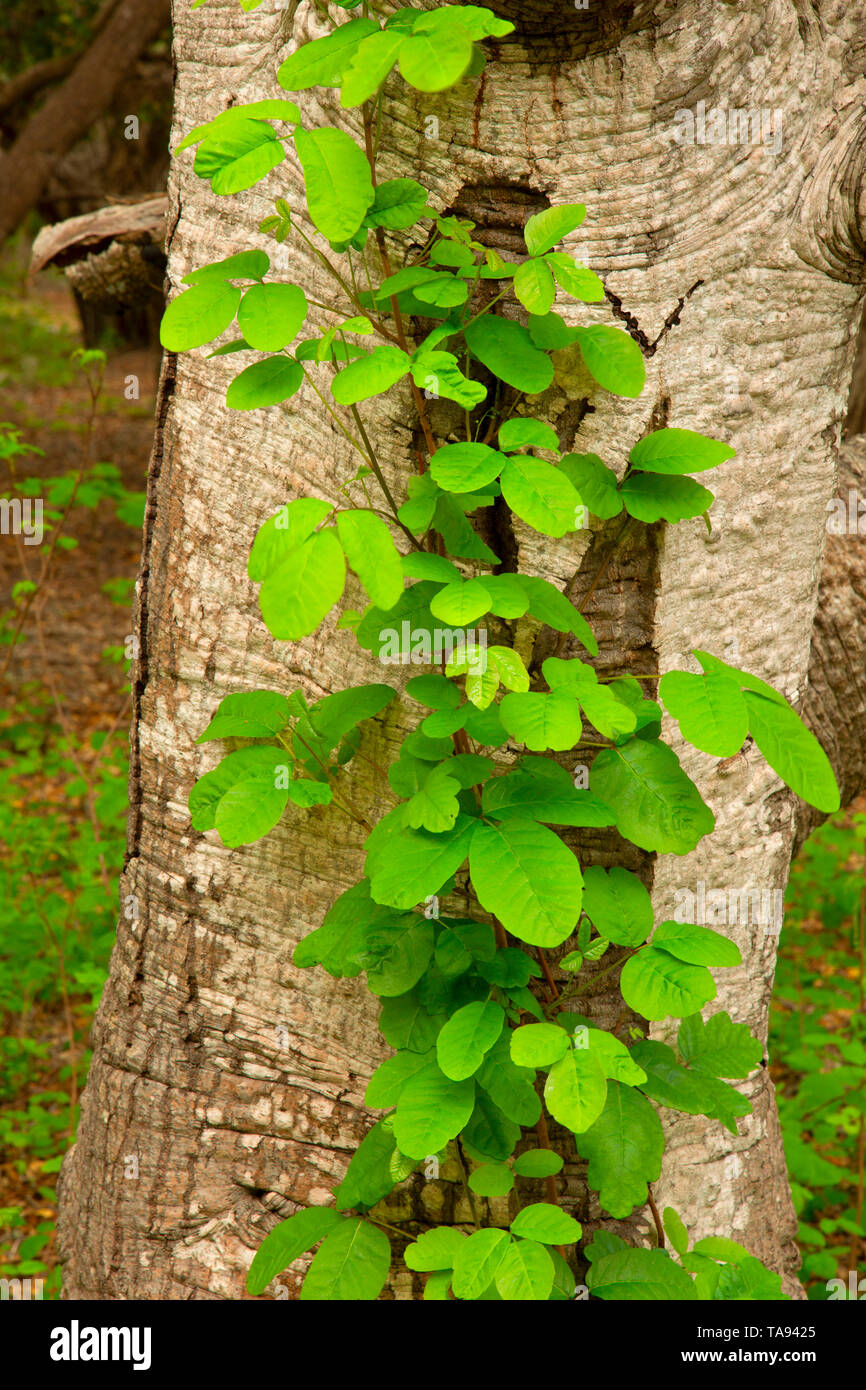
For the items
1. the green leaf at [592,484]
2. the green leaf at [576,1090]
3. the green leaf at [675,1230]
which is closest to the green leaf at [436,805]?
the green leaf at [576,1090]

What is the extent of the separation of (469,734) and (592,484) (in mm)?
378

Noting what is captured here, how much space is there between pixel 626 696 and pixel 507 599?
0.82 feet

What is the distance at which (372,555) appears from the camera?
109 cm

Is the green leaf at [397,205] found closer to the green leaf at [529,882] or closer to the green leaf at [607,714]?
the green leaf at [607,714]

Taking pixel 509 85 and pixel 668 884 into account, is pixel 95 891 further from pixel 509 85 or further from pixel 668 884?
pixel 509 85

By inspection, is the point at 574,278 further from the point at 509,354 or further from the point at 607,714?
the point at 607,714

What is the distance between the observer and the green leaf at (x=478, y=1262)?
1187 millimetres

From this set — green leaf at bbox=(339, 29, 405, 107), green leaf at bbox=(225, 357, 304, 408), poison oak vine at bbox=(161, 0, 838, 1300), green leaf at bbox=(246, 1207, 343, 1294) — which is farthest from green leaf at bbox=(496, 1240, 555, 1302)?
green leaf at bbox=(339, 29, 405, 107)

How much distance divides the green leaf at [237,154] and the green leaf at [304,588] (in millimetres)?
368

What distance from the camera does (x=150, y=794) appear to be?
1.65m

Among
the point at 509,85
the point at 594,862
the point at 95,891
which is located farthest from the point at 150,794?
the point at 95,891

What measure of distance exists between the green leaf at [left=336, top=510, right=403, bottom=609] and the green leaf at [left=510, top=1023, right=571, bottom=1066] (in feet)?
1.75

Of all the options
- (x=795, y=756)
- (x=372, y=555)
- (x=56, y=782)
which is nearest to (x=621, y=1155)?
(x=795, y=756)

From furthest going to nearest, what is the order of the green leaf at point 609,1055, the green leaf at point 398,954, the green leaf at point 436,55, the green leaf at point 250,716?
1. the green leaf at point 250,716
2. the green leaf at point 398,954
3. the green leaf at point 609,1055
4. the green leaf at point 436,55
